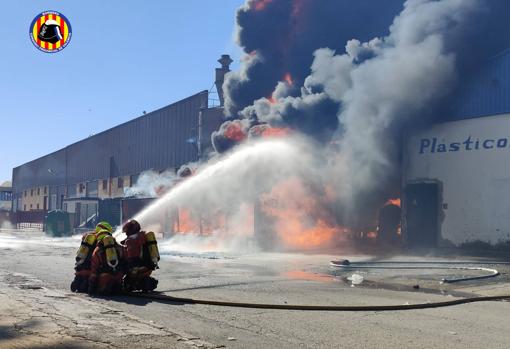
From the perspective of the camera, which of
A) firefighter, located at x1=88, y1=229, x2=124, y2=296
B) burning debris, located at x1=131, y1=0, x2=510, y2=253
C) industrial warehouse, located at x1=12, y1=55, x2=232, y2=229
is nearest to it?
firefighter, located at x1=88, y1=229, x2=124, y2=296

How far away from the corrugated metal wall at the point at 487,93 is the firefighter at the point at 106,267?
43.9 feet

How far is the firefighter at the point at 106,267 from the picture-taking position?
29.1 ft

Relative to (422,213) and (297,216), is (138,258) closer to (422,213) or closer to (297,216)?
(422,213)

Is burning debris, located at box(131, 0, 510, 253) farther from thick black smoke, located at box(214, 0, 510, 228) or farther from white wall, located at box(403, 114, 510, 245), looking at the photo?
white wall, located at box(403, 114, 510, 245)

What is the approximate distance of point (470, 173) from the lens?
59.9ft

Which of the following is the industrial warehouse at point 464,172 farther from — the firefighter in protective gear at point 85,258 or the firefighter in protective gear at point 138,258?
the firefighter in protective gear at point 85,258

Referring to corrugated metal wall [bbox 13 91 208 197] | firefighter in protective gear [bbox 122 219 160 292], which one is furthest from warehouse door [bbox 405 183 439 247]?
corrugated metal wall [bbox 13 91 208 197]

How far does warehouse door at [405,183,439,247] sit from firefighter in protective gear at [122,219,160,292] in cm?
1291

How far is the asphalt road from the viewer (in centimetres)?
594

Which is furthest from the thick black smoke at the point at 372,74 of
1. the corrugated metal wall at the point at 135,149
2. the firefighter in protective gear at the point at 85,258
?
the firefighter in protective gear at the point at 85,258

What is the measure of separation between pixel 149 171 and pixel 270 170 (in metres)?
19.5

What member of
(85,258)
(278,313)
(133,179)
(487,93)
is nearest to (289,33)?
(487,93)

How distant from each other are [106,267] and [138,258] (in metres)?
0.52

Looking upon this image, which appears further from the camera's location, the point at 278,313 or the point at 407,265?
the point at 407,265
